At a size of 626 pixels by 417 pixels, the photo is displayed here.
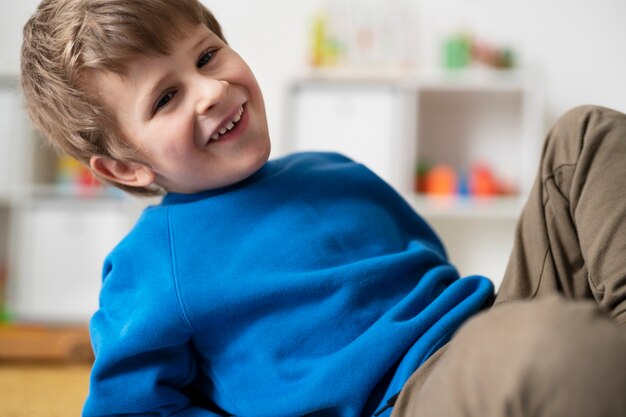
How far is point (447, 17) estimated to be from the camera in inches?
123

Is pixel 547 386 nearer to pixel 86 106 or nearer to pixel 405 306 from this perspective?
pixel 405 306

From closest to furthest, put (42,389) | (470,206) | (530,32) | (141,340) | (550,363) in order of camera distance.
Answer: (550,363), (141,340), (42,389), (470,206), (530,32)

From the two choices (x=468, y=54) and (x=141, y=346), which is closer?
(x=141, y=346)

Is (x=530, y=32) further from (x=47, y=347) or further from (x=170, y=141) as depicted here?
(x=170, y=141)

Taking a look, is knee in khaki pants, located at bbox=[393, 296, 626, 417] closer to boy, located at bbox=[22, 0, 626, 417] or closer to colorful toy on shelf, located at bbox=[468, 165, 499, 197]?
boy, located at bbox=[22, 0, 626, 417]

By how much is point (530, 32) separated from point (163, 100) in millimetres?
2490

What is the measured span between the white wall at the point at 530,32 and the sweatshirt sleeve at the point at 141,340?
2022 millimetres

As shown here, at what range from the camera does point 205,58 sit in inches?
36.6

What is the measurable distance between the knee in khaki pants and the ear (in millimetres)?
580

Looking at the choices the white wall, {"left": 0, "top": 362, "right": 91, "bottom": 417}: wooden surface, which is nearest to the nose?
{"left": 0, "top": 362, "right": 91, "bottom": 417}: wooden surface

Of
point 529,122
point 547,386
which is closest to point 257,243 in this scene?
point 547,386

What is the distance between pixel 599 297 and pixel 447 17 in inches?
96.9

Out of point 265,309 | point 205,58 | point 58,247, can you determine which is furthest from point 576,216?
point 58,247

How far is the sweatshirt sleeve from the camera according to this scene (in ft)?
2.80
